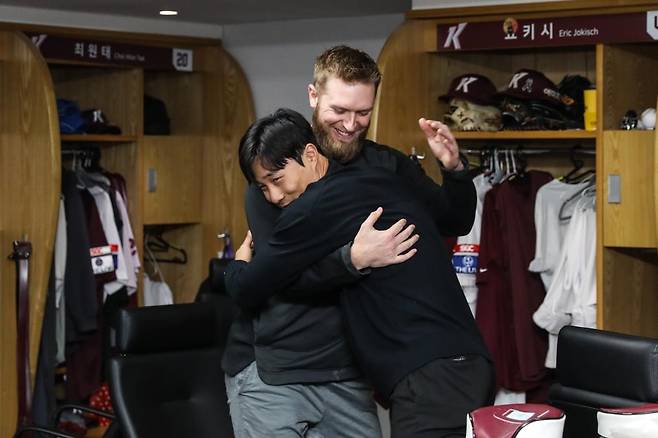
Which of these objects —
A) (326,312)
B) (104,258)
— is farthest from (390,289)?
(104,258)

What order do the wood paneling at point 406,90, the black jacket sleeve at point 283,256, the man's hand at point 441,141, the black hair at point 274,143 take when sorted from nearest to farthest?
the black jacket sleeve at point 283,256 → the black hair at point 274,143 → the man's hand at point 441,141 → the wood paneling at point 406,90

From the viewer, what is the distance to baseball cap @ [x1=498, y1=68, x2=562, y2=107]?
511 centimetres

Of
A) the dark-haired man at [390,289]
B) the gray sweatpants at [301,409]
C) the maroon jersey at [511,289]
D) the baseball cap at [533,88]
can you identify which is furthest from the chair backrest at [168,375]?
the baseball cap at [533,88]

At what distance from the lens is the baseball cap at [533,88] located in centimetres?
511

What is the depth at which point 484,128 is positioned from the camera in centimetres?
523

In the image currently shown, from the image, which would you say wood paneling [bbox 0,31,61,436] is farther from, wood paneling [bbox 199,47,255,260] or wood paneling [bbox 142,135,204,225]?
wood paneling [bbox 199,47,255,260]

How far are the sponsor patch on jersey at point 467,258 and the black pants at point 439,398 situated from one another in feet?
8.79

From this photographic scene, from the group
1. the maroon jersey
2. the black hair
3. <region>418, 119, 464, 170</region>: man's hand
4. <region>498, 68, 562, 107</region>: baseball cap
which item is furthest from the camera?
the maroon jersey

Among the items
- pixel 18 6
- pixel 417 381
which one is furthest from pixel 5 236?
pixel 417 381

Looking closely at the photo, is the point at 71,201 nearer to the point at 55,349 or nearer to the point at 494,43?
the point at 55,349

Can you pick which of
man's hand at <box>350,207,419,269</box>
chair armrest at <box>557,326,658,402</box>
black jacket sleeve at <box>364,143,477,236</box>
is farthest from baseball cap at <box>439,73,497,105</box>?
man's hand at <box>350,207,419,269</box>

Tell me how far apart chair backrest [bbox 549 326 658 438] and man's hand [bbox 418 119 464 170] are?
51 cm

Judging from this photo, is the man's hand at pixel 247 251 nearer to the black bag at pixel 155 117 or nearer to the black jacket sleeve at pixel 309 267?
the black jacket sleeve at pixel 309 267

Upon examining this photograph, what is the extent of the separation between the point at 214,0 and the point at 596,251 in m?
2.05
